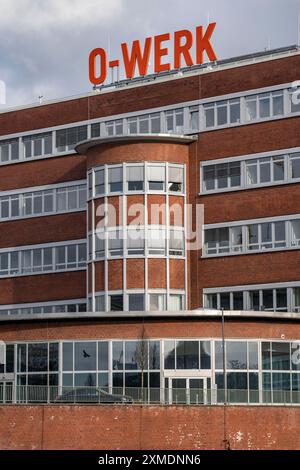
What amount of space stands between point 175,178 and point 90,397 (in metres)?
18.4

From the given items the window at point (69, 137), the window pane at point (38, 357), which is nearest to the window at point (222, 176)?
the window at point (69, 137)

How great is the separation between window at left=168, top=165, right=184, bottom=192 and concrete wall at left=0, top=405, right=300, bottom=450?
18316 mm

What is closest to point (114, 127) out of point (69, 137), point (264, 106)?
point (69, 137)

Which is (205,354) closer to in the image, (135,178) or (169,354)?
(169,354)

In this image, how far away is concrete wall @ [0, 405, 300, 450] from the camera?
58.5 m

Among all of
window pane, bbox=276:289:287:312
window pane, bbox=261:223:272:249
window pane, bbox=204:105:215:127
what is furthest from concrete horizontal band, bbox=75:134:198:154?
window pane, bbox=276:289:287:312

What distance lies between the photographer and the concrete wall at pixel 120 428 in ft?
192

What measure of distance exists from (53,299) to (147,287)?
923cm

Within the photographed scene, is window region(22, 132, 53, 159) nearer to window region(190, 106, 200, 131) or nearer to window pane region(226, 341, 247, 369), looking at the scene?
window region(190, 106, 200, 131)

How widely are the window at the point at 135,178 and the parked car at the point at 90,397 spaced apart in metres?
15.6

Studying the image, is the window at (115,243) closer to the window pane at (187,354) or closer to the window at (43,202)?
the window at (43,202)

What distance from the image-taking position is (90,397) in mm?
60719
